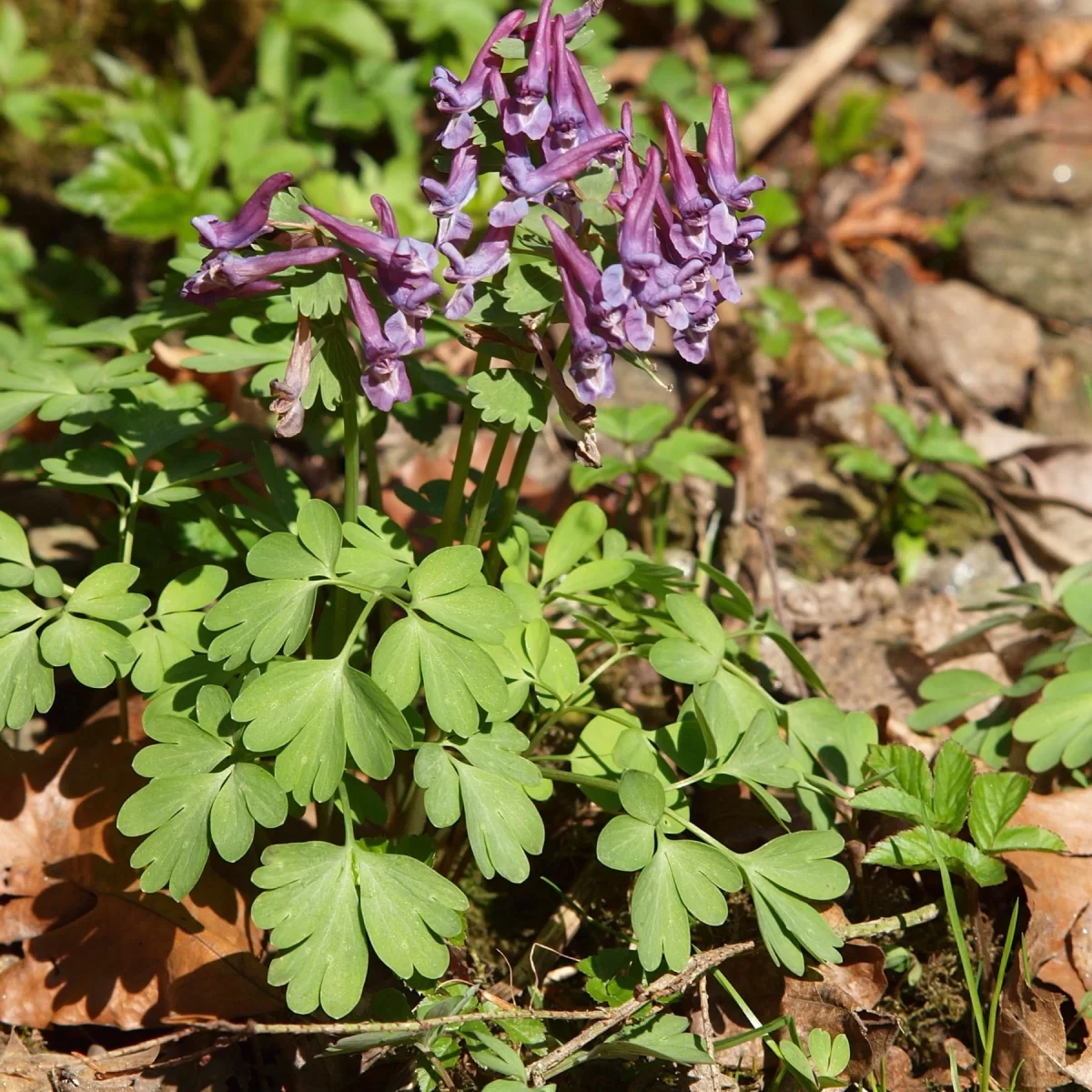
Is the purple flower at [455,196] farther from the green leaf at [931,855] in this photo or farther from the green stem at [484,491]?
the green leaf at [931,855]

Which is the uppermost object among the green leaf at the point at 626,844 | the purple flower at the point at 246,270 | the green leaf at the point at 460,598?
the purple flower at the point at 246,270

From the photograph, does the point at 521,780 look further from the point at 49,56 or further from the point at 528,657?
the point at 49,56

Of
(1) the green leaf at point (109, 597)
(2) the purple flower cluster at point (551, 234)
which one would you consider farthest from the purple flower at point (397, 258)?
(1) the green leaf at point (109, 597)

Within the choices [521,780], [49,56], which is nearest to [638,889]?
[521,780]

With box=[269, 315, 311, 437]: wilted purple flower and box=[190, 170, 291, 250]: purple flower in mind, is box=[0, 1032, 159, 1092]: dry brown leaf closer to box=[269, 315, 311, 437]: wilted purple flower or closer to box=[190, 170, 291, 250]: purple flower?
box=[269, 315, 311, 437]: wilted purple flower

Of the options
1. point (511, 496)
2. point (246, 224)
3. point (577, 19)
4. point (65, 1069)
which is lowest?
point (65, 1069)

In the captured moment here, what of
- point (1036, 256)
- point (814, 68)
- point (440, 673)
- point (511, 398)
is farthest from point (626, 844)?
point (814, 68)

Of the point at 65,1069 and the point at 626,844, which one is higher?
the point at 626,844

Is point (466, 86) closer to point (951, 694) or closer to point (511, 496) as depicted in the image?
point (511, 496)
